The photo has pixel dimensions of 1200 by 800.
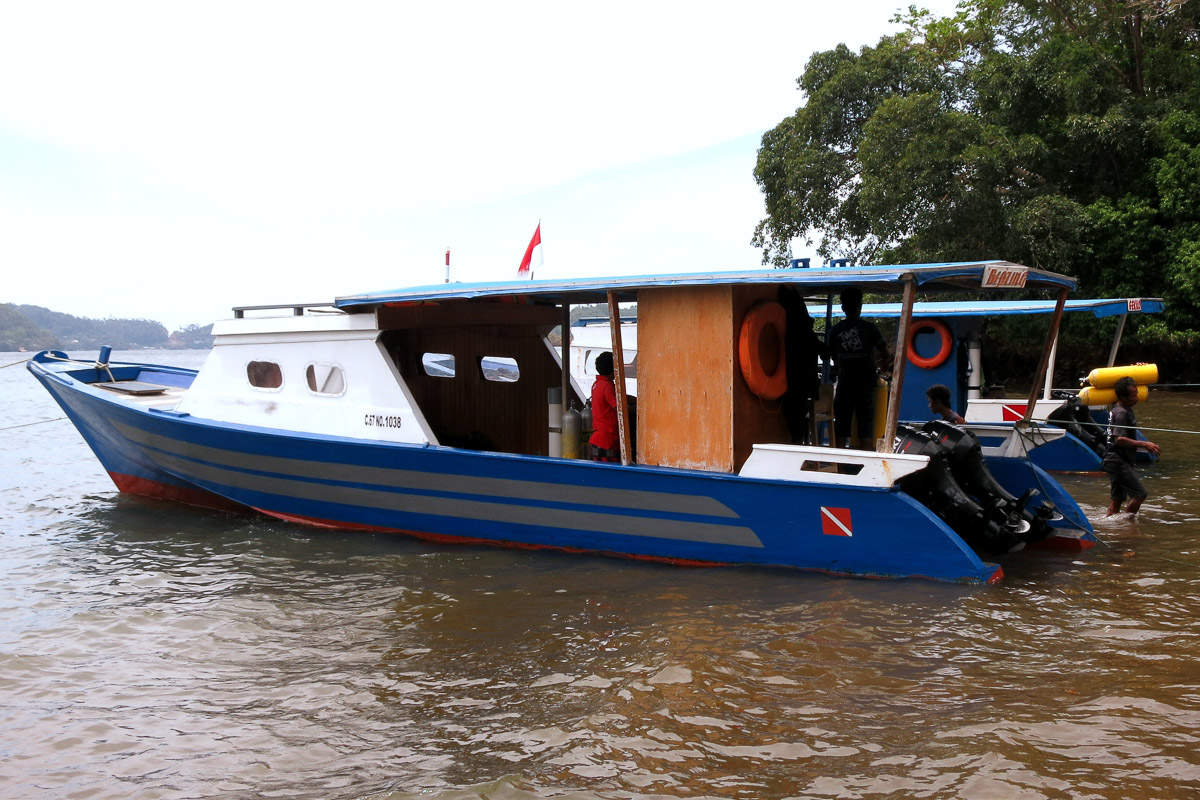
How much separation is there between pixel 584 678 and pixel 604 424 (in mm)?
2863

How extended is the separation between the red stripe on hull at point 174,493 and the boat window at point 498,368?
280 cm

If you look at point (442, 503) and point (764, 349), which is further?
point (442, 503)

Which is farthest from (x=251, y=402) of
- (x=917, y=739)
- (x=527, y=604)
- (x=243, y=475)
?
(x=917, y=739)

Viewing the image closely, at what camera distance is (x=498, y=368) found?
985cm

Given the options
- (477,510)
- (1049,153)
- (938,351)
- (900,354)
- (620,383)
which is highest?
(1049,153)

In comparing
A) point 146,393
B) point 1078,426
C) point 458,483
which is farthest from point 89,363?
point 1078,426

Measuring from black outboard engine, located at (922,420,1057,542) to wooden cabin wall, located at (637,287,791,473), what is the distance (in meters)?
1.39

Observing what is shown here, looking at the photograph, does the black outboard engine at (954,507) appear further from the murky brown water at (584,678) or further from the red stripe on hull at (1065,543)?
the red stripe on hull at (1065,543)

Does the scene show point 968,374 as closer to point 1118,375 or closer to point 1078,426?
point 1078,426

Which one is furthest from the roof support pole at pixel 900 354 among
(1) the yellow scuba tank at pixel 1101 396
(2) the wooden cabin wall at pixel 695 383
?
(1) the yellow scuba tank at pixel 1101 396

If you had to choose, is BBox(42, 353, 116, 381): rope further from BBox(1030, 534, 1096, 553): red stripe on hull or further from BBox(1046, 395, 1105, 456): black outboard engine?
BBox(1046, 395, 1105, 456): black outboard engine

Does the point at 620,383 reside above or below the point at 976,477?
above

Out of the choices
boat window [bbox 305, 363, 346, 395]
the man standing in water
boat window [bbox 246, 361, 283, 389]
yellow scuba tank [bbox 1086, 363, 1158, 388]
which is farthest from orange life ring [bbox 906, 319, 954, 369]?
boat window [bbox 246, 361, 283, 389]

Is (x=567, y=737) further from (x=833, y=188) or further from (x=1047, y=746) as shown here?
(x=833, y=188)
